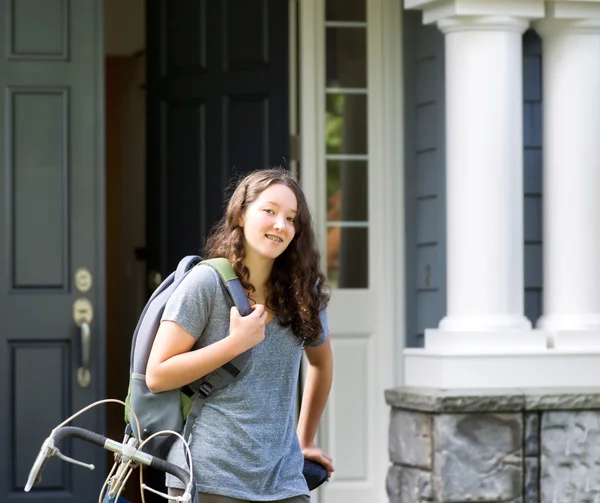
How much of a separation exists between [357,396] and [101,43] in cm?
187

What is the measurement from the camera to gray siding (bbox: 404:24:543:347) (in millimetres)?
5449

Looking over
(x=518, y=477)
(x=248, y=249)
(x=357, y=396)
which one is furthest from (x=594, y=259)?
(x=248, y=249)

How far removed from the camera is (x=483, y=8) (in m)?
4.97

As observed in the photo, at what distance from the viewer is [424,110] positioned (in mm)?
5730

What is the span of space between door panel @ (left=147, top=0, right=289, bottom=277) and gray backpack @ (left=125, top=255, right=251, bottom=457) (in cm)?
296

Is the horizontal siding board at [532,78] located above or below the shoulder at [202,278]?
above

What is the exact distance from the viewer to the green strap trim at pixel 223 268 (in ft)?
8.99

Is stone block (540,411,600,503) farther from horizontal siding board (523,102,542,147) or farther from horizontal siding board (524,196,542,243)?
horizontal siding board (523,102,542,147)

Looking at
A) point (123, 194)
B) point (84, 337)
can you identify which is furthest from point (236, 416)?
point (123, 194)

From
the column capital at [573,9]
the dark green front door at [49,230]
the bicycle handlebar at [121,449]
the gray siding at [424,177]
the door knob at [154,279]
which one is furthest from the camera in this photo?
the door knob at [154,279]

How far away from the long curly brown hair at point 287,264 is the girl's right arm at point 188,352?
0.50ft

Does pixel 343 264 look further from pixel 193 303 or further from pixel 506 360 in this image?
pixel 193 303

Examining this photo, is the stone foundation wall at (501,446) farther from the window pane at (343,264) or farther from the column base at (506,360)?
the window pane at (343,264)

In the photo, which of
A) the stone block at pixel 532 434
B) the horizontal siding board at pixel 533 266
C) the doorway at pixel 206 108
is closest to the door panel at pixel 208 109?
the doorway at pixel 206 108
